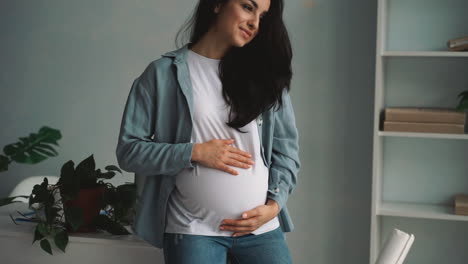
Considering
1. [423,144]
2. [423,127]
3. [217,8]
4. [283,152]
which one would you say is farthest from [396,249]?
[423,144]

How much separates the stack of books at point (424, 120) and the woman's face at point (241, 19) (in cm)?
115

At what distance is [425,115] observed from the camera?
2.73m

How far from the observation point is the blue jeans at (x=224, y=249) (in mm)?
1701

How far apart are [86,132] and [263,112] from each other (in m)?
1.86

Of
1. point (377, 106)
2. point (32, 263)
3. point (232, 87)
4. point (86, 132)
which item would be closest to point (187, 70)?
point (232, 87)

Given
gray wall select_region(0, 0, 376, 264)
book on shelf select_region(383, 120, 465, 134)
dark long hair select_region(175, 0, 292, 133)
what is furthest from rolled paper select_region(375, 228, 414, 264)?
gray wall select_region(0, 0, 376, 264)

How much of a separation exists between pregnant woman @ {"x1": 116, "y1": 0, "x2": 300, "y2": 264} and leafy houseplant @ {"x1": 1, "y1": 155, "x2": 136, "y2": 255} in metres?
0.29

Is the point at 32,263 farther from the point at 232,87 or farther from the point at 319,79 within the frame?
the point at 319,79

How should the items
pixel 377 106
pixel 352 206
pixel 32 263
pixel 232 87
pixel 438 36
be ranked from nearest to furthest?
pixel 232 87 → pixel 32 263 → pixel 377 106 → pixel 438 36 → pixel 352 206

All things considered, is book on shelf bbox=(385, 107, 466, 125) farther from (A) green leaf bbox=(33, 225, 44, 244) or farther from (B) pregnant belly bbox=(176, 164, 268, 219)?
(A) green leaf bbox=(33, 225, 44, 244)

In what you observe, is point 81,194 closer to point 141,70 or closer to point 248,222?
point 248,222

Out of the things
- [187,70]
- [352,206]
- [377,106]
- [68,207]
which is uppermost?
[187,70]

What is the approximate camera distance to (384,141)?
303cm

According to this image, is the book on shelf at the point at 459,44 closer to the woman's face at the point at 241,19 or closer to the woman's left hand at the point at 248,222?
the woman's face at the point at 241,19
